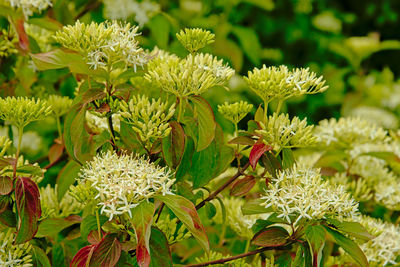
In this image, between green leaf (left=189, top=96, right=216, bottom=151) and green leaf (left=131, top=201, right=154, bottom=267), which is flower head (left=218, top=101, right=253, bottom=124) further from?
green leaf (left=131, top=201, right=154, bottom=267)

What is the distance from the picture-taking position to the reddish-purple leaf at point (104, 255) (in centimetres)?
66

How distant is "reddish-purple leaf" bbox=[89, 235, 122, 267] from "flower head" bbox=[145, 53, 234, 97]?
25 cm

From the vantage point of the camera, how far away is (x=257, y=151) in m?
0.76

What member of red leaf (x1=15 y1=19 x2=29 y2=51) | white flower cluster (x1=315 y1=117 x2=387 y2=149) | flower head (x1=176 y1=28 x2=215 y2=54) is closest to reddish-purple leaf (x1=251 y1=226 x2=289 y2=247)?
flower head (x1=176 y1=28 x2=215 y2=54)

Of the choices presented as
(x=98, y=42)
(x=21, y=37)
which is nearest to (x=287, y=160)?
(x=98, y=42)

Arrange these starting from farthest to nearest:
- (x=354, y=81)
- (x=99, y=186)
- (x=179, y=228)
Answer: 1. (x=354, y=81)
2. (x=179, y=228)
3. (x=99, y=186)

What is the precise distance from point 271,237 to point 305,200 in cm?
9

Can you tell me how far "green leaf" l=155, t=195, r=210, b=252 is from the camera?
2.15ft

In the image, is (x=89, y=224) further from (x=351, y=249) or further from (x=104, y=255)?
(x=351, y=249)

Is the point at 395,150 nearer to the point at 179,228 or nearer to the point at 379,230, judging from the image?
the point at 379,230

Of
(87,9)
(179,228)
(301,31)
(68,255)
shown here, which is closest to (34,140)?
(87,9)

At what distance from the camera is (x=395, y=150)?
1421 millimetres

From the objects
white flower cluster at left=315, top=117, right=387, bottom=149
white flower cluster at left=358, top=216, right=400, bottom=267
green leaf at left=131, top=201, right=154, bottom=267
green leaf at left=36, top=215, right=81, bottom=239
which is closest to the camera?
green leaf at left=131, top=201, right=154, bottom=267

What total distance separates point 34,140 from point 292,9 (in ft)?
6.05
